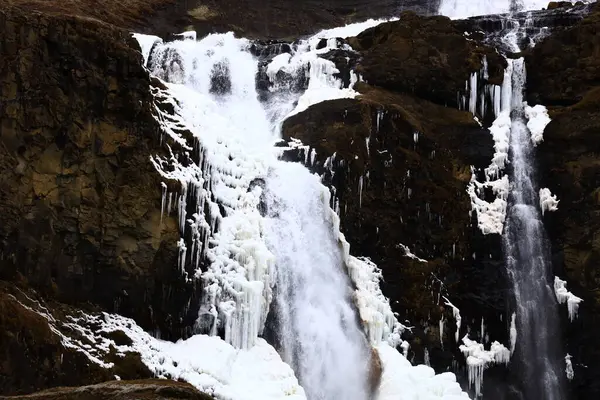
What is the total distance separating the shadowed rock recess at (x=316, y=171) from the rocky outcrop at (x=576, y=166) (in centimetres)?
4

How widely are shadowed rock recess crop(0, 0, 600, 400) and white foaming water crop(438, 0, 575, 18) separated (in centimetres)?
739

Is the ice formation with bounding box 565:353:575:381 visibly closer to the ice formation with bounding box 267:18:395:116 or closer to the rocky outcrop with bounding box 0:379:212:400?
the ice formation with bounding box 267:18:395:116

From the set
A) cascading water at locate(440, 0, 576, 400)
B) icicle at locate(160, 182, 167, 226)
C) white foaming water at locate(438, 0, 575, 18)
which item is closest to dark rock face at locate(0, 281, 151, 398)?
icicle at locate(160, 182, 167, 226)

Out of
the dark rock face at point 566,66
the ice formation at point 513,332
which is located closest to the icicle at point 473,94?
the dark rock face at point 566,66

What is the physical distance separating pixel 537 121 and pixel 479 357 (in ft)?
25.4

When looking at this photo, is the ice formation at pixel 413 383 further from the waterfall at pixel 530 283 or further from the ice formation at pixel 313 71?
the ice formation at pixel 313 71

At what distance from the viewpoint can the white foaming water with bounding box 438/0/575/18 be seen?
36.8 m

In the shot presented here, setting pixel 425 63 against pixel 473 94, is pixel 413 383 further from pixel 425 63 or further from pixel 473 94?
pixel 425 63

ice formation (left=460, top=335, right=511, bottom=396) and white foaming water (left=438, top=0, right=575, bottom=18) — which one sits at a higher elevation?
white foaming water (left=438, top=0, right=575, bottom=18)

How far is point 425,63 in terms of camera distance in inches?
985

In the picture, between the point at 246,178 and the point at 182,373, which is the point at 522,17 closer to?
the point at 246,178

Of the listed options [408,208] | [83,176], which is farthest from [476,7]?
[83,176]

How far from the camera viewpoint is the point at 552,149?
23703 millimetres

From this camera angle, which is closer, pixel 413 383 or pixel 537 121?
pixel 413 383
